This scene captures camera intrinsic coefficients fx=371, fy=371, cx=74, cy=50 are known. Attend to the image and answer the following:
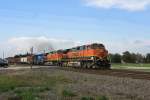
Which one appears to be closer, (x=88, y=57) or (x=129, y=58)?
(x=88, y=57)

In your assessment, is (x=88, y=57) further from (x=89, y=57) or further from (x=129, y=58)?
(x=129, y=58)

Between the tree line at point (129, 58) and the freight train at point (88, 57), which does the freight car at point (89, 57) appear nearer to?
the freight train at point (88, 57)

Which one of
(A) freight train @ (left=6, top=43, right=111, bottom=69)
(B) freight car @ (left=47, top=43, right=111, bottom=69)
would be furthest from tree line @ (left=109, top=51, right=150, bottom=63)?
(B) freight car @ (left=47, top=43, right=111, bottom=69)

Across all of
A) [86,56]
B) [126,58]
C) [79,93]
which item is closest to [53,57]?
[86,56]

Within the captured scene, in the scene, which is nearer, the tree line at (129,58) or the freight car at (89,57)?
the freight car at (89,57)

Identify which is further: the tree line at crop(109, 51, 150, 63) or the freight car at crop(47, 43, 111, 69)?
the tree line at crop(109, 51, 150, 63)

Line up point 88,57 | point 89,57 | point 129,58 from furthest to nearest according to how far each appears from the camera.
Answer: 1. point 129,58
2. point 88,57
3. point 89,57

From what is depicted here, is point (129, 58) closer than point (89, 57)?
No

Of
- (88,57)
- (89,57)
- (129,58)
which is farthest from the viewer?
(129,58)

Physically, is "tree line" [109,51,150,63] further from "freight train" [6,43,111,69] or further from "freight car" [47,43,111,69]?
"freight car" [47,43,111,69]

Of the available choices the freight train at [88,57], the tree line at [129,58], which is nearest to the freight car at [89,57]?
the freight train at [88,57]

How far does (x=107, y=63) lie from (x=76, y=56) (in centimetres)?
835

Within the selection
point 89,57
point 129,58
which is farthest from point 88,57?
point 129,58

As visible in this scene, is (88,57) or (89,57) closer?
(89,57)
